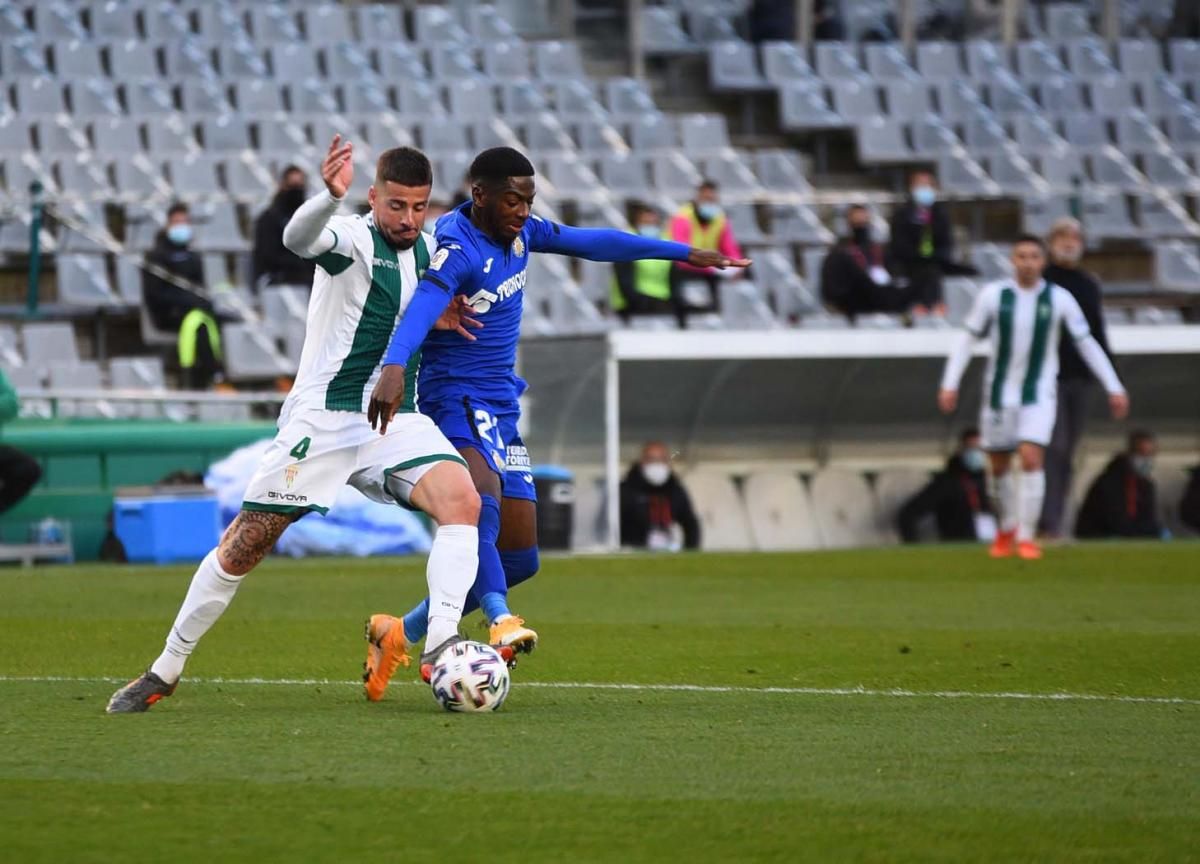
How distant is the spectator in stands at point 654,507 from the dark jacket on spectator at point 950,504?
2.04 metres

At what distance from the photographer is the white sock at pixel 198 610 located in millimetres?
6066

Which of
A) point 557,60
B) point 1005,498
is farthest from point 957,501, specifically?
point 557,60

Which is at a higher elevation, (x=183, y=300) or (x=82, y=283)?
(x=82, y=283)

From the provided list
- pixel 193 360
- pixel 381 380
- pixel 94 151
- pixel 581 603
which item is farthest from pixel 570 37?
pixel 381 380

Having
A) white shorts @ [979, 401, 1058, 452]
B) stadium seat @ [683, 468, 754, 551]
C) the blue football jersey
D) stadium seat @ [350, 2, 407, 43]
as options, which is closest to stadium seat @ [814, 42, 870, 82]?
stadium seat @ [350, 2, 407, 43]

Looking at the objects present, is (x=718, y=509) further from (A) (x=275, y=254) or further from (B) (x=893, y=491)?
(A) (x=275, y=254)

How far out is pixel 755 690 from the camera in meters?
6.71

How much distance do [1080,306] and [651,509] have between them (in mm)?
3583

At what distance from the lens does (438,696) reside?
602cm

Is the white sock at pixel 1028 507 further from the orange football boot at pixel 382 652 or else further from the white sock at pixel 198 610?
the white sock at pixel 198 610

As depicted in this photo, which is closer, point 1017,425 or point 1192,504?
point 1017,425

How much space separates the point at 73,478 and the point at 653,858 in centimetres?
1142

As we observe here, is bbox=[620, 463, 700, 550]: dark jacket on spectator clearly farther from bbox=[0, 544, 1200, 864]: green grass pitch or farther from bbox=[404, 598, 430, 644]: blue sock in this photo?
bbox=[404, 598, 430, 644]: blue sock

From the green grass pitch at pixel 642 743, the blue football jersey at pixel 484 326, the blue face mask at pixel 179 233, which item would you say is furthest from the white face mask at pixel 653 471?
the blue football jersey at pixel 484 326
